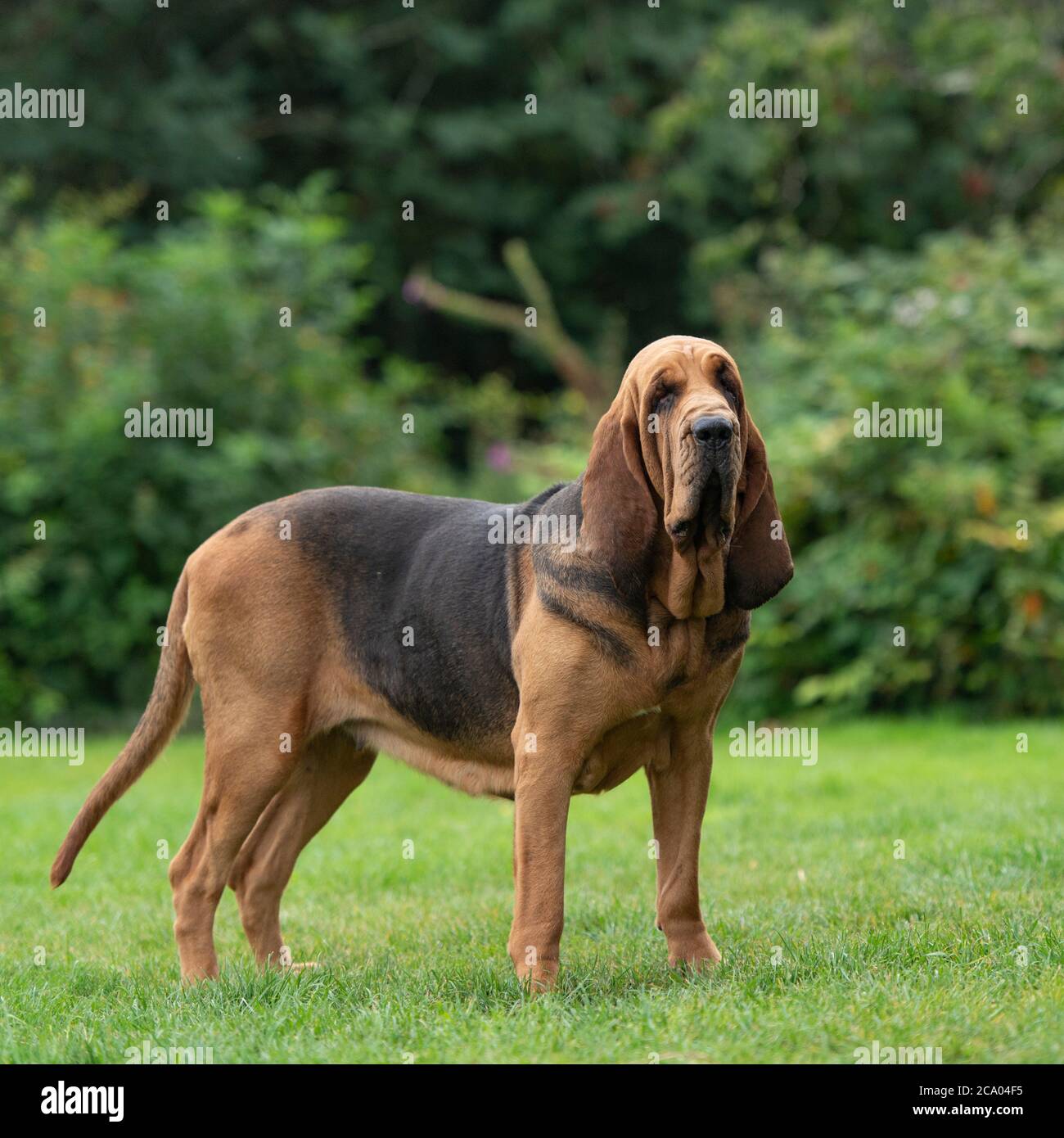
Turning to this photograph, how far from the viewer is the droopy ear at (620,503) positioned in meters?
4.68

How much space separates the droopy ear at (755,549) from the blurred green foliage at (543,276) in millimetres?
5814

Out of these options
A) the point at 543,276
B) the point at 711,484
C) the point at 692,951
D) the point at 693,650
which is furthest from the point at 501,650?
the point at 543,276

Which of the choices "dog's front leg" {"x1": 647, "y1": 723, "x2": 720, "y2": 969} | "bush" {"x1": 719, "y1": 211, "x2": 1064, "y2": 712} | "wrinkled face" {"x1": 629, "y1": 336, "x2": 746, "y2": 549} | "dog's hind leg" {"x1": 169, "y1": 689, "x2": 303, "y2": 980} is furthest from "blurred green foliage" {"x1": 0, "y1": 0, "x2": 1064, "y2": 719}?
"dog's hind leg" {"x1": 169, "y1": 689, "x2": 303, "y2": 980}

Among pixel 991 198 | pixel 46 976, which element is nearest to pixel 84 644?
pixel 46 976

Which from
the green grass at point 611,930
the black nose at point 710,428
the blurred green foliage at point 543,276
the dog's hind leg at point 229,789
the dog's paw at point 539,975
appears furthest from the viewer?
the blurred green foliage at point 543,276

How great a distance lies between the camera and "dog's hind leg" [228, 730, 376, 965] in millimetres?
5754

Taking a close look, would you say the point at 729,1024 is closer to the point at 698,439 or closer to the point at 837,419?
the point at 698,439

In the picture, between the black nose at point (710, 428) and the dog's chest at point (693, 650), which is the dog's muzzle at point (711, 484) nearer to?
the black nose at point (710, 428)

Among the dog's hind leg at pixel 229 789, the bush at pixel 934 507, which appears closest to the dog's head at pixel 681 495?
the dog's hind leg at pixel 229 789

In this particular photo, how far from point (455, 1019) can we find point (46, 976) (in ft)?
6.02
